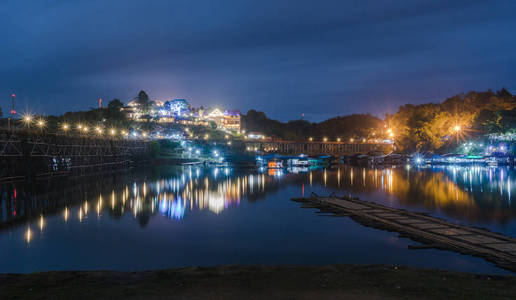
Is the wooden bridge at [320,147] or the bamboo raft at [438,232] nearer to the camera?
the bamboo raft at [438,232]

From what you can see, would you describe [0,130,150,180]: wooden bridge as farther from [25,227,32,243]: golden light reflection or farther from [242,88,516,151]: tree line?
[242,88,516,151]: tree line

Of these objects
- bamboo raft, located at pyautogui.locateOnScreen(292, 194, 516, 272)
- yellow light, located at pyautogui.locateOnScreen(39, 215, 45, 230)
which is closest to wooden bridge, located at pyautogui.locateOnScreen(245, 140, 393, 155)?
bamboo raft, located at pyautogui.locateOnScreen(292, 194, 516, 272)

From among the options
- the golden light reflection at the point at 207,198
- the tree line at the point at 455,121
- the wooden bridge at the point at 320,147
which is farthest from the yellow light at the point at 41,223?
the wooden bridge at the point at 320,147

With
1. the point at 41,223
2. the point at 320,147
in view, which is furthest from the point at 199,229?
the point at 320,147

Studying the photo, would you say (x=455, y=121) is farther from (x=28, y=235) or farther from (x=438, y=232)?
(x=28, y=235)

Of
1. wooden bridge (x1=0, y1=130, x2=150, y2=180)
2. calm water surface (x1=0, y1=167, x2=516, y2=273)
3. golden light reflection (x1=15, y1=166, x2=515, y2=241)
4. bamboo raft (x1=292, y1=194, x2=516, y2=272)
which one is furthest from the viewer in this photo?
wooden bridge (x1=0, y1=130, x2=150, y2=180)

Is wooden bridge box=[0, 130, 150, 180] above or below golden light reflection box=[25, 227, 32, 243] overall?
above

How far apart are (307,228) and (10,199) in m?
20.7

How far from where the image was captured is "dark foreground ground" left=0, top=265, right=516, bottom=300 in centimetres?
933

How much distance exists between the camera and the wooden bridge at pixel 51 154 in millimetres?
40594

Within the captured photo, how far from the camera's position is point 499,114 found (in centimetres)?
9025

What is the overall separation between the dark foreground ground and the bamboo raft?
11.4 feet

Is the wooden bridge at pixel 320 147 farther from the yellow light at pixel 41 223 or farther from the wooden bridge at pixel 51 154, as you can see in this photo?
the yellow light at pixel 41 223

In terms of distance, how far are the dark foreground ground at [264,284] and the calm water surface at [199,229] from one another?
246 cm
